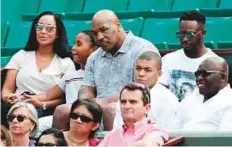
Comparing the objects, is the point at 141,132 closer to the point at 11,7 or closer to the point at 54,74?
the point at 54,74

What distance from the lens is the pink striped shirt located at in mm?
4035

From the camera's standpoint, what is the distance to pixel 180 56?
5078 millimetres

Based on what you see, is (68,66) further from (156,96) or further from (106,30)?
(156,96)

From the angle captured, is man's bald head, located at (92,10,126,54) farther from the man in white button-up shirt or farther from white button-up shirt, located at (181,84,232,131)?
white button-up shirt, located at (181,84,232,131)

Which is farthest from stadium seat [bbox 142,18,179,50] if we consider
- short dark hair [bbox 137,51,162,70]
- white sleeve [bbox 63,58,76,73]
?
short dark hair [bbox 137,51,162,70]

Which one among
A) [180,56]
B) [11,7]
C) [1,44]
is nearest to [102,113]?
[180,56]

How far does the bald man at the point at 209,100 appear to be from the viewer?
434cm

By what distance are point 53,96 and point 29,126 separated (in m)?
0.71

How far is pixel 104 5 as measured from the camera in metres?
7.02

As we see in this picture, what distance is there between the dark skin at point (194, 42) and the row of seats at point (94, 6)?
1214mm

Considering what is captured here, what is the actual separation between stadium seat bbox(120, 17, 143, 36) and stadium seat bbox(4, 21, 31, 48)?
84 centimetres

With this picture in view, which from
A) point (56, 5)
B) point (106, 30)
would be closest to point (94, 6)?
point (56, 5)

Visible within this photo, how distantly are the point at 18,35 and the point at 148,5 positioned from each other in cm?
103

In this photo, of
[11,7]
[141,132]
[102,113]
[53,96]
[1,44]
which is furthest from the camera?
[11,7]
